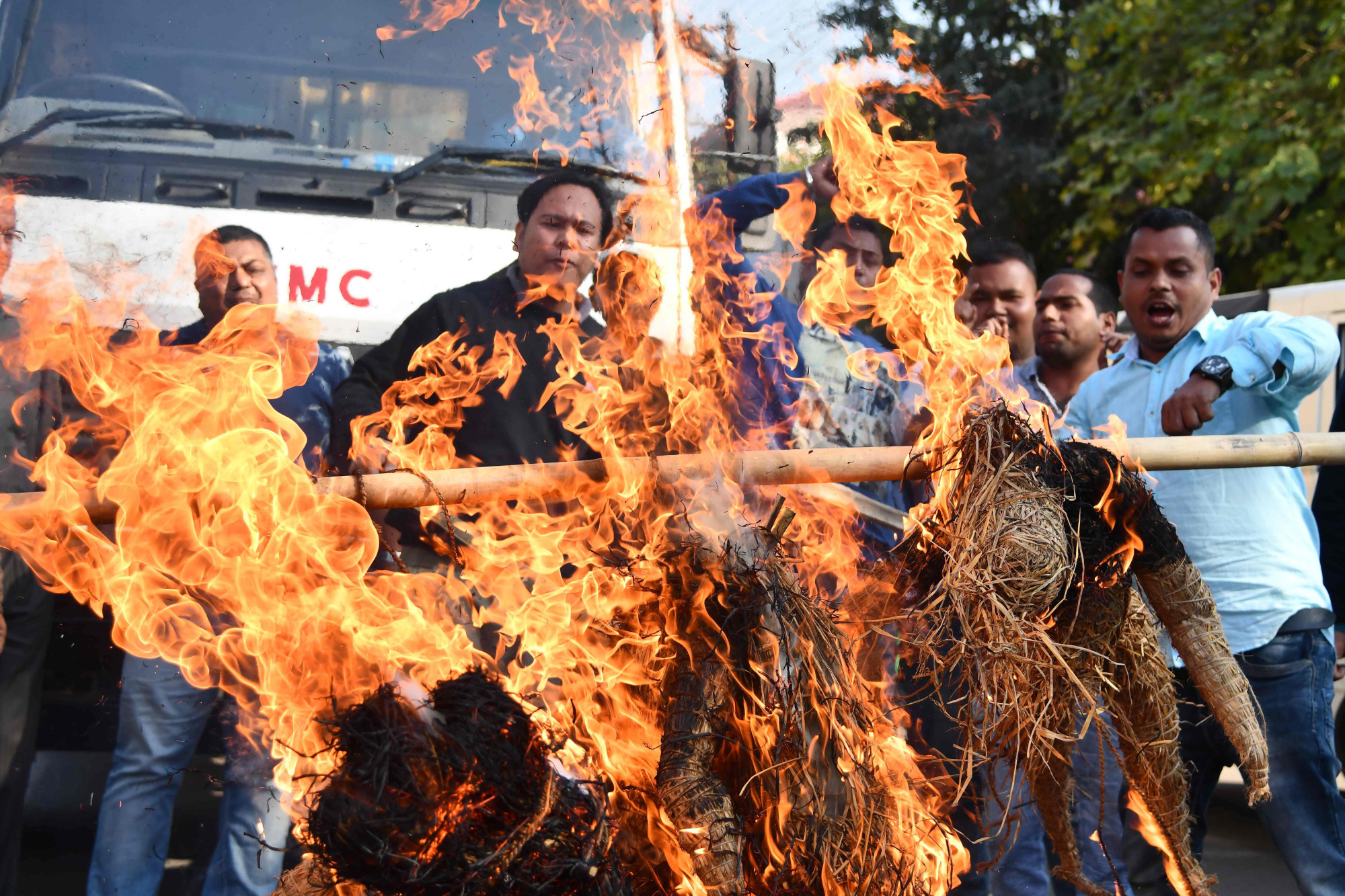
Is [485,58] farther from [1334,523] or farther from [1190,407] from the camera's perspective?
[1334,523]

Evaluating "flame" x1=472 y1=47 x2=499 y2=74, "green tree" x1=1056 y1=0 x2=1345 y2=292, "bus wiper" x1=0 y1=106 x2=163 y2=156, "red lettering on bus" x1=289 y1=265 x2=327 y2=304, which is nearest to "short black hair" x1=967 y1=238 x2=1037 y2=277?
"flame" x1=472 y1=47 x2=499 y2=74

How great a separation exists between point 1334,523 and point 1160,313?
1058mm

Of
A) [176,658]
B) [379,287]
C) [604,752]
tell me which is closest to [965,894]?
[604,752]

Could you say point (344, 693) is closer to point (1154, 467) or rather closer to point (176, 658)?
point (176, 658)

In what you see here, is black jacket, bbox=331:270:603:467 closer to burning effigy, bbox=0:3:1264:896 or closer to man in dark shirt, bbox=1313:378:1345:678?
burning effigy, bbox=0:3:1264:896

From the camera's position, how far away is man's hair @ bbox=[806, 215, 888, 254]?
3.86 meters

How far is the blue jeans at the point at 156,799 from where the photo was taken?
3.33 m

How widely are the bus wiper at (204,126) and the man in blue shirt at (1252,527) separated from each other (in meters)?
3.11

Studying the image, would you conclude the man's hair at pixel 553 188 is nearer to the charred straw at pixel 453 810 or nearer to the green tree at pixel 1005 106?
the charred straw at pixel 453 810

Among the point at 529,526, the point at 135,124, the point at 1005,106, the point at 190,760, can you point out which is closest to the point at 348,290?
the point at 135,124

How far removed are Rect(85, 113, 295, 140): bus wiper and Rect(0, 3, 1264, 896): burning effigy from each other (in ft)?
2.01

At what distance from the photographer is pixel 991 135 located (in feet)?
44.5

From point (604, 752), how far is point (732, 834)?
0.38 metres

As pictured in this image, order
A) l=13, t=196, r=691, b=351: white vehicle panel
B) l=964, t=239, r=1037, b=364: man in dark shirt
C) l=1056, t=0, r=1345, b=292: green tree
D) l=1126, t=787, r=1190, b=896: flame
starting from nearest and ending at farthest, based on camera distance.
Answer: l=1126, t=787, r=1190, b=896: flame
l=13, t=196, r=691, b=351: white vehicle panel
l=964, t=239, r=1037, b=364: man in dark shirt
l=1056, t=0, r=1345, b=292: green tree
